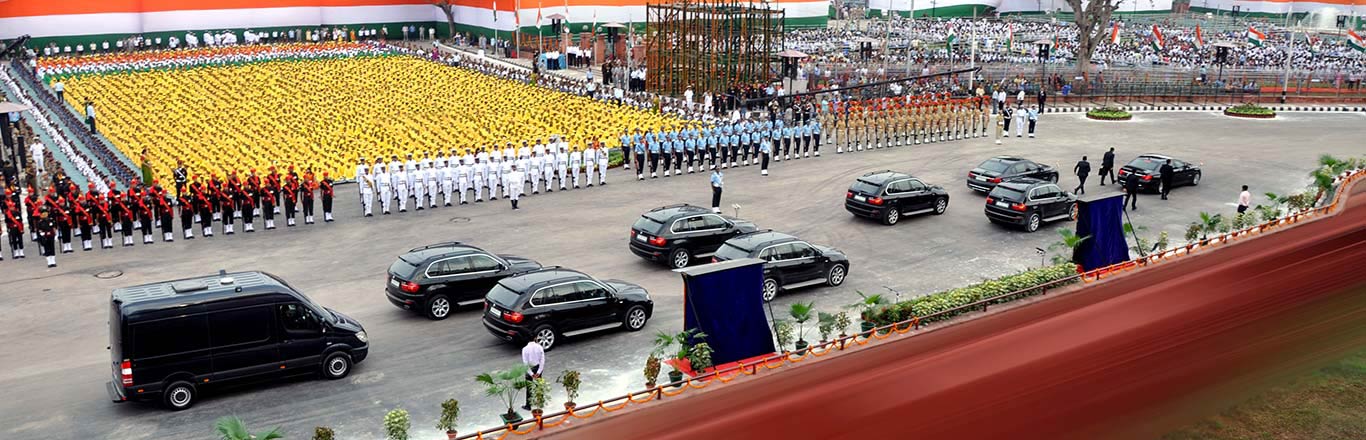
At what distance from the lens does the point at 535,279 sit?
1728 cm

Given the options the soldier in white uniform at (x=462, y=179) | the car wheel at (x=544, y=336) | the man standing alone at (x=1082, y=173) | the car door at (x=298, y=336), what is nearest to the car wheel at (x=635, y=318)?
the car wheel at (x=544, y=336)

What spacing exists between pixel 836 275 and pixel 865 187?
567 centimetres

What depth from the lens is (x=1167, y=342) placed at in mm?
1507

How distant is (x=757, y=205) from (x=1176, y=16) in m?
92.7

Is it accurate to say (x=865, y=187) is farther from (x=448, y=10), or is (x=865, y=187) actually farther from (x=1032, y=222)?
(x=448, y=10)

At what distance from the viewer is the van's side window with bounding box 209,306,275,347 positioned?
14875 millimetres

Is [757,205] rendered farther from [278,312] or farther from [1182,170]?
[278,312]

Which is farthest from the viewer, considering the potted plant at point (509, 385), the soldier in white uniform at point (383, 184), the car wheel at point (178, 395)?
the soldier in white uniform at point (383, 184)

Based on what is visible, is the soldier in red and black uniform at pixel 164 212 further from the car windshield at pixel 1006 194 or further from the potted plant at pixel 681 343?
the car windshield at pixel 1006 194

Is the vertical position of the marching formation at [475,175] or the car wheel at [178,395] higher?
the marching formation at [475,175]

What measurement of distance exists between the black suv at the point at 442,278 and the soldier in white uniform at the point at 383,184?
869 cm

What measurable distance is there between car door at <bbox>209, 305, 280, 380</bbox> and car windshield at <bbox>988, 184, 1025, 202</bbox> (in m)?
16.7

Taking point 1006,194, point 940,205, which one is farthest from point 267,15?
point 1006,194

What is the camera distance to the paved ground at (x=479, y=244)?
587 inches
